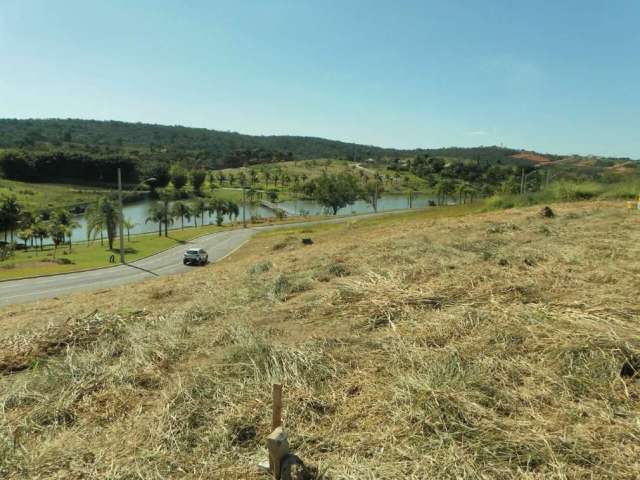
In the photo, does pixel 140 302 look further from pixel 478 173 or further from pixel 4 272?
pixel 478 173

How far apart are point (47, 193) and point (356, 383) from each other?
150 m

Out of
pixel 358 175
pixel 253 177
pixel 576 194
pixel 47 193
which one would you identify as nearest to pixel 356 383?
pixel 576 194

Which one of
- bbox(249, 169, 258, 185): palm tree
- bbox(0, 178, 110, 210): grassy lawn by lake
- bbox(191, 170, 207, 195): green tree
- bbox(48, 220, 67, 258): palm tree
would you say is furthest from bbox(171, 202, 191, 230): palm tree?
bbox(249, 169, 258, 185): palm tree

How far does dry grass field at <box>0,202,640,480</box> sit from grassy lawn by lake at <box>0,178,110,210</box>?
114967 mm

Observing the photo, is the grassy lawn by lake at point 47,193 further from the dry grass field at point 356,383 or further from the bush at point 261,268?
the dry grass field at point 356,383

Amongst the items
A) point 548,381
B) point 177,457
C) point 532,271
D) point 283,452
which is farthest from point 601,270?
point 177,457

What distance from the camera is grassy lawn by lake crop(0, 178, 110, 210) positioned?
4373 inches

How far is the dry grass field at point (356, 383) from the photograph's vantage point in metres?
3.83

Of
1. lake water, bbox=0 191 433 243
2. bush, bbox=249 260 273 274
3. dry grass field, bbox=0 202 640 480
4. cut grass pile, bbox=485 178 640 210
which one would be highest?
cut grass pile, bbox=485 178 640 210

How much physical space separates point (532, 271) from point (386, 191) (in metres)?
160

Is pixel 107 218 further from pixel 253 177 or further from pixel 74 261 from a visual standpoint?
pixel 253 177

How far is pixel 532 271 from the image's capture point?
9.18 metres

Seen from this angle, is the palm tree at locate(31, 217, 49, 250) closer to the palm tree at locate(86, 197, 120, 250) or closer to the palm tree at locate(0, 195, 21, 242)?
the palm tree at locate(0, 195, 21, 242)

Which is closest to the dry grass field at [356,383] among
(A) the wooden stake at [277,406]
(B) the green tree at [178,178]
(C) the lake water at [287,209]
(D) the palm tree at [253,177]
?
Answer: (A) the wooden stake at [277,406]
